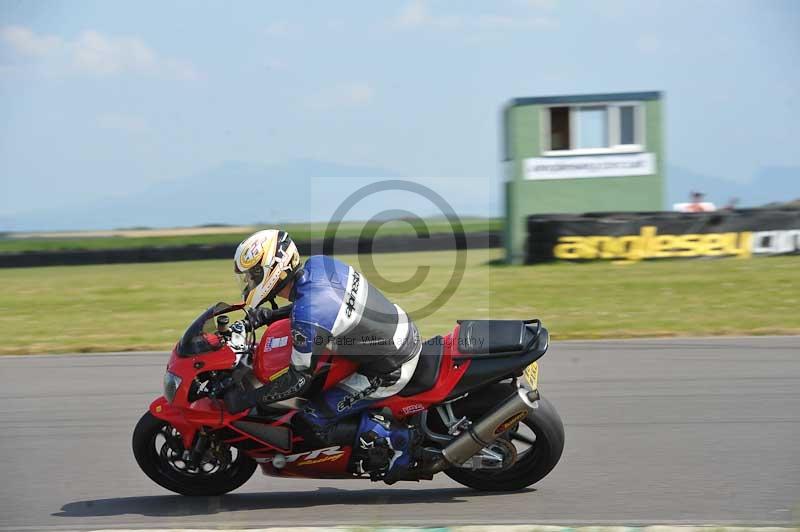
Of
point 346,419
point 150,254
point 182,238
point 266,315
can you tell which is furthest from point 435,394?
point 182,238

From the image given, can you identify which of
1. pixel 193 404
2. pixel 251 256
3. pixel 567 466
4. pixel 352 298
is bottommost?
pixel 567 466

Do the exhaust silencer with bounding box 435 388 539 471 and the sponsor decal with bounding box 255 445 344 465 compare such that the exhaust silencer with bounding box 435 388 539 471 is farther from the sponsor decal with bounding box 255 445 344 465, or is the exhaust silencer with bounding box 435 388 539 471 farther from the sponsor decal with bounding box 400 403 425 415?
the sponsor decal with bounding box 255 445 344 465

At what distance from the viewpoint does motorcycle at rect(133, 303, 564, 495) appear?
15.5 feet

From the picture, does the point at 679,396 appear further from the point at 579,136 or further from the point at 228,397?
the point at 579,136

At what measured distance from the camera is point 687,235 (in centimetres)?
1684

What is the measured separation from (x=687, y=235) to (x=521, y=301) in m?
5.11

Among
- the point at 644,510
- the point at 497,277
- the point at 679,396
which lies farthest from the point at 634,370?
the point at 497,277

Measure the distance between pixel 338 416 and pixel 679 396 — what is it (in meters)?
3.33

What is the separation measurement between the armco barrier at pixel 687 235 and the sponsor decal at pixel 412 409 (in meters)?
12.5

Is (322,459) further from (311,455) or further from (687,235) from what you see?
(687,235)

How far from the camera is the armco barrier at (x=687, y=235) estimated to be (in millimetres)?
16766

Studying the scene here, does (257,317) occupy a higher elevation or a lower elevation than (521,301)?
higher

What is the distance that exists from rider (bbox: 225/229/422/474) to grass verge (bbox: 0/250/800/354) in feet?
18.2

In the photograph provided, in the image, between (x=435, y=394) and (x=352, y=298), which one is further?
(x=435, y=394)
